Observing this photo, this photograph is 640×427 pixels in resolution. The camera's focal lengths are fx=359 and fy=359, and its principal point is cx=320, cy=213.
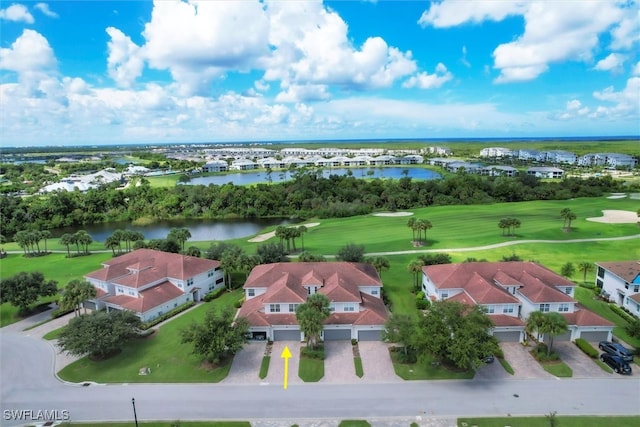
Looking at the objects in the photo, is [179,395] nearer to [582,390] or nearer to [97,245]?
[582,390]

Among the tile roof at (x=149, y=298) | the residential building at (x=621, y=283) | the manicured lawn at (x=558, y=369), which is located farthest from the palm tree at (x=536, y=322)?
the tile roof at (x=149, y=298)

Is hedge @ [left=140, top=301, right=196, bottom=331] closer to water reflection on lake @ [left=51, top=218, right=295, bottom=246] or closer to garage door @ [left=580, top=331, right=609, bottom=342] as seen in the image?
water reflection on lake @ [left=51, top=218, right=295, bottom=246]

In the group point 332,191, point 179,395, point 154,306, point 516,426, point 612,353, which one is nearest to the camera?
point 516,426

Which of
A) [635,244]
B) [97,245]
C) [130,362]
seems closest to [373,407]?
[130,362]

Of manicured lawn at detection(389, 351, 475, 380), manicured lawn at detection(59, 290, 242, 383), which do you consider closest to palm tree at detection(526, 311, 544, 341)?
manicured lawn at detection(389, 351, 475, 380)

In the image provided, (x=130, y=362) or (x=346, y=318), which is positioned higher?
(x=346, y=318)

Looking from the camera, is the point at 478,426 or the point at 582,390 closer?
the point at 478,426
